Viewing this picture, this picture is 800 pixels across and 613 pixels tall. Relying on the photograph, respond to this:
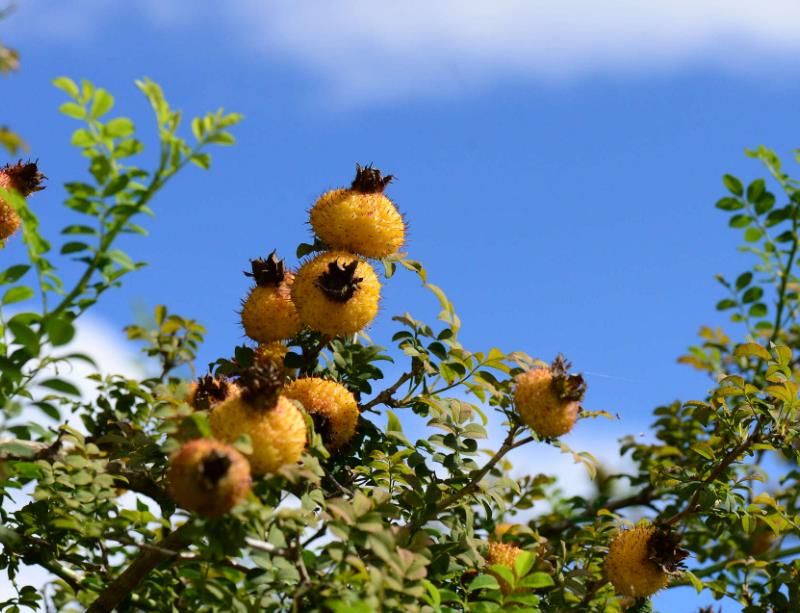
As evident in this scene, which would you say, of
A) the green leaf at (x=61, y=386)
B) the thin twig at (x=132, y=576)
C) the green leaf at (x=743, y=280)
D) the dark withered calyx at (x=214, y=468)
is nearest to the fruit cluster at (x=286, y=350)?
the dark withered calyx at (x=214, y=468)

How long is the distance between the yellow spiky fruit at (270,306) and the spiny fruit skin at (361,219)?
0.69 ft

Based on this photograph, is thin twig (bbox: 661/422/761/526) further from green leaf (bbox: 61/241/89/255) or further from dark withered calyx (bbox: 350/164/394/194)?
green leaf (bbox: 61/241/89/255)

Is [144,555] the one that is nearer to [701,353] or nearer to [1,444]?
[1,444]

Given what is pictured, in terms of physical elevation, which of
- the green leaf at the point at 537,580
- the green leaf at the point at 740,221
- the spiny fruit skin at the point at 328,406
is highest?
the green leaf at the point at 740,221

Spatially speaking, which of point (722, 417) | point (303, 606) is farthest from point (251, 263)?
point (722, 417)

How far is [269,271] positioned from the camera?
353 centimetres

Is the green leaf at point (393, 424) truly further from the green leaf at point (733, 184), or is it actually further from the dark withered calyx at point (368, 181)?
the green leaf at point (733, 184)

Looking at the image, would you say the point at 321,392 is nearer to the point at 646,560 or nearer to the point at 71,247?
the point at 71,247

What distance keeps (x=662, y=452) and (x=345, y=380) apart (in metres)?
2.45

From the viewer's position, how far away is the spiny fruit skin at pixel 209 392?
309 centimetres

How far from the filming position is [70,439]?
3336mm

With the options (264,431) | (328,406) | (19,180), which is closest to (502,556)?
(328,406)

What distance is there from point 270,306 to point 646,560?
63.6 inches

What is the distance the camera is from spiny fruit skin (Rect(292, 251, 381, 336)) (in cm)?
318
